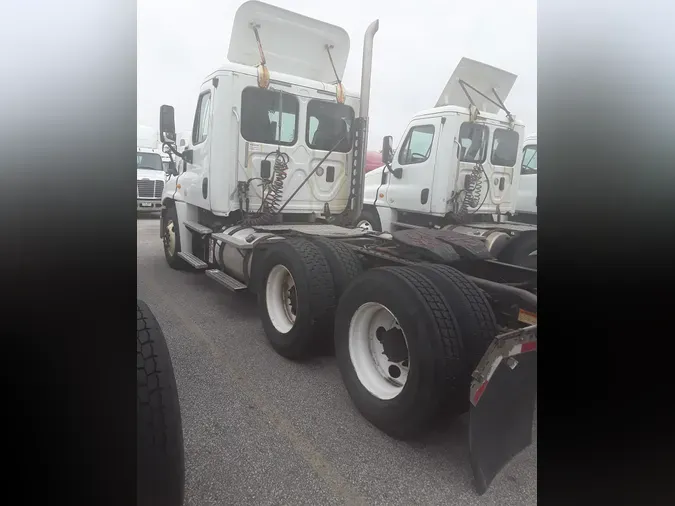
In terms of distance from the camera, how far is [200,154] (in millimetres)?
3586

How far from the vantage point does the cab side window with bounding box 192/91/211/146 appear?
11.3ft

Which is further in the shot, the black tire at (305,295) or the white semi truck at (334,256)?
the black tire at (305,295)

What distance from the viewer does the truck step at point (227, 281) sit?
9.57ft

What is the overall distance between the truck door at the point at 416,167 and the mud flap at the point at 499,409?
9.33ft

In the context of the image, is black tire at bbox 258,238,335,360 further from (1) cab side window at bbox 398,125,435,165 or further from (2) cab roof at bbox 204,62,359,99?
(1) cab side window at bbox 398,125,435,165

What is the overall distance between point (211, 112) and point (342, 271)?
1.94 meters

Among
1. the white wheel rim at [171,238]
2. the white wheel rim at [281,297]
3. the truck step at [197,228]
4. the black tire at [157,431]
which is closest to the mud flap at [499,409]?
the black tire at [157,431]

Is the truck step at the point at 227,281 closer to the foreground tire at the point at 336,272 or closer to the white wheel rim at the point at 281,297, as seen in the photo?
the white wheel rim at the point at 281,297

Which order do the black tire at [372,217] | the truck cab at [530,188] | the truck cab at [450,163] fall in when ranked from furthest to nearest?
the black tire at [372,217]
the truck cab at [450,163]
the truck cab at [530,188]

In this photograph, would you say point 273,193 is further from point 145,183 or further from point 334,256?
point 145,183

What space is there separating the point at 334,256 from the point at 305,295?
29 centimetres
